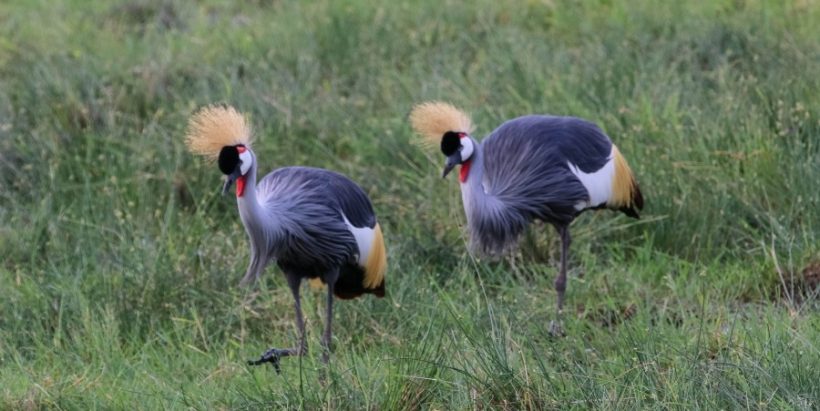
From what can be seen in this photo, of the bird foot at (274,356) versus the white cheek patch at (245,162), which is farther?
the bird foot at (274,356)

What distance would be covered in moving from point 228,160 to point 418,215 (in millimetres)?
1422

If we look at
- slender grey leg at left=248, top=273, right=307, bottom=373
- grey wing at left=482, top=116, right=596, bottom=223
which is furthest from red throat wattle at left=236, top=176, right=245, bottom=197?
grey wing at left=482, top=116, right=596, bottom=223

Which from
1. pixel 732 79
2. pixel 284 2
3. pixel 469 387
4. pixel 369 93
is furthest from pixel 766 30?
pixel 469 387

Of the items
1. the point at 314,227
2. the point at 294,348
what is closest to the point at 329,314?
the point at 294,348

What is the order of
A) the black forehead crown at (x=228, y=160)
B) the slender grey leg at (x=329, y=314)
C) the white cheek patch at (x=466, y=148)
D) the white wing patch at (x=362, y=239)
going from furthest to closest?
the white cheek patch at (x=466, y=148) < the white wing patch at (x=362, y=239) < the slender grey leg at (x=329, y=314) < the black forehead crown at (x=228, y=160)

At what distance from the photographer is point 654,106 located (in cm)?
569

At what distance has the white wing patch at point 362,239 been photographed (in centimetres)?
453

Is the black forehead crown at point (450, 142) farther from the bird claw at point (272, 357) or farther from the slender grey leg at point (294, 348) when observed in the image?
the bird claw at point (272, 357)

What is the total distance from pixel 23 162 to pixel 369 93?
1.58 m

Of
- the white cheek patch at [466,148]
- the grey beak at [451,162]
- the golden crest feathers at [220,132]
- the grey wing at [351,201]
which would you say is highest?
the golden crest feathers at [220,132]

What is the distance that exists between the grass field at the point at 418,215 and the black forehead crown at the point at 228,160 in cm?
59

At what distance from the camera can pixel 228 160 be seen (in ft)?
13.2

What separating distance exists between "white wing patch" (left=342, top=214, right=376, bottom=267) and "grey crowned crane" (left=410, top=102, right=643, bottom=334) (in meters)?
0.39

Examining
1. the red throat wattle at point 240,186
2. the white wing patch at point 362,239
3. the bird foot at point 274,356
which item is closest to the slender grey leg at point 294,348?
the bird foot at point 274,356
